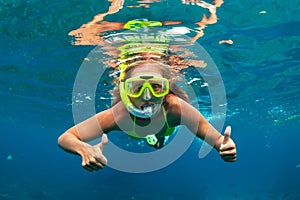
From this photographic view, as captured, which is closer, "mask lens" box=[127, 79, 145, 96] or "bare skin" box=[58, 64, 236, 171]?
"bare skin" box=[58, 64, 236, 171]

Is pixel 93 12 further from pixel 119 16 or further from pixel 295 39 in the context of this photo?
pixel 295 39

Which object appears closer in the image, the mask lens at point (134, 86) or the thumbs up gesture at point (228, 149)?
the thumbs up gesture at point (228, 149)

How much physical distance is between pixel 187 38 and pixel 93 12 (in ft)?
14.5

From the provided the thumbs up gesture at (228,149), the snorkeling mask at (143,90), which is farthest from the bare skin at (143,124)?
the snorkeling mask at (143,90)

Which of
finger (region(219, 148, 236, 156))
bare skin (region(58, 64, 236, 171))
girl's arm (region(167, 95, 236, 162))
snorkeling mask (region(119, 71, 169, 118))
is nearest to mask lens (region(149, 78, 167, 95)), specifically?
snorkeling mask (region(119, 71, 169, 118))

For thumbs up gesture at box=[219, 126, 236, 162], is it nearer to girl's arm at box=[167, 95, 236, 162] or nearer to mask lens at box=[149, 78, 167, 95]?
girl's arm at box=[167, 95, 236, 162]

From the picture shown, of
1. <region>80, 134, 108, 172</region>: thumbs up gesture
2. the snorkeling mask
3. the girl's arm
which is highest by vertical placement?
the snorkeling mask

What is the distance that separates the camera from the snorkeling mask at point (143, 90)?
20.9 ft

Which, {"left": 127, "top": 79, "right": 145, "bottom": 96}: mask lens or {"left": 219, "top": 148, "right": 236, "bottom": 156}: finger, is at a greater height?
{"left": 127, "top": 79, "right": 145, "bottom": 96}: mask lens

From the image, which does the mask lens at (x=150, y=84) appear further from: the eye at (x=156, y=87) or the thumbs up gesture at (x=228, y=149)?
the thumbs up gesture at (x=228, y=149)

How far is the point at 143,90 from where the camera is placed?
6301mm

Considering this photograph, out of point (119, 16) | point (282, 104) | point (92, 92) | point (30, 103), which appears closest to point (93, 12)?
point (119, 16)

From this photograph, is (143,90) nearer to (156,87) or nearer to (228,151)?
(156,87)

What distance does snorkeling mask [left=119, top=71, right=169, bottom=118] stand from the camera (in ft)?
20.9
